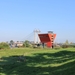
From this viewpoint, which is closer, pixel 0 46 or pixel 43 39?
pixel 0 46

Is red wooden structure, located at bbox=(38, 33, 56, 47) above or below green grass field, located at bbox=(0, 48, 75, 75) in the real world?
above

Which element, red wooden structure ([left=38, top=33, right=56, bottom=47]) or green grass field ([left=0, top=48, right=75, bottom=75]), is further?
red wooden structure ([left=38, top=33, right=56, bottom=47])

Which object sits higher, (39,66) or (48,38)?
(48,38)

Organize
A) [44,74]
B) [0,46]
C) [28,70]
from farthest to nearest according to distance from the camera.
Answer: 1. [0,46]
2. [28,70]
3. [44,74]

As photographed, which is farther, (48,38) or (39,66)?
(48,38)

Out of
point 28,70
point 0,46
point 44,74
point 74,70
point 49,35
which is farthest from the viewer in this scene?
point 49,35

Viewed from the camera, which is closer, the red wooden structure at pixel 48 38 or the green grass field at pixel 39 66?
the green grass field at pixel 39 66

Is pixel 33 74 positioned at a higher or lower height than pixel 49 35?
lower

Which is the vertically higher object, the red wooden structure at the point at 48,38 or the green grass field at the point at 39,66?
the red wooden structure at the point at 48,38

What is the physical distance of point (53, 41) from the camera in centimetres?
5891

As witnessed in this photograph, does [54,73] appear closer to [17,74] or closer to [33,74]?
[33,74]

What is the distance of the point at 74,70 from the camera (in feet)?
32.4

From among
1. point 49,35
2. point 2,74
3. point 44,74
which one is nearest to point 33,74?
point 44,74

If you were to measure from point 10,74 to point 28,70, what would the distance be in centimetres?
114
